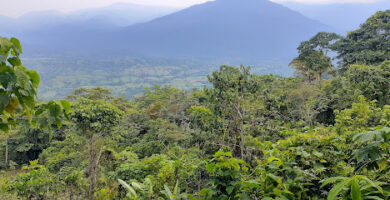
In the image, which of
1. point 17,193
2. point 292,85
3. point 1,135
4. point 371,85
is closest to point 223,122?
point 17,193

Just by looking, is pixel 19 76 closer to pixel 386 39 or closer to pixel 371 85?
pixel 371 85

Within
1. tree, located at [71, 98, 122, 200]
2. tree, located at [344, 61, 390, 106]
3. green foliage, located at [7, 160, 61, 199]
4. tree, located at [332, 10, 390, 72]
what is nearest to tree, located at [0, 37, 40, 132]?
green foliage, located at [7, 160, 61, 199]

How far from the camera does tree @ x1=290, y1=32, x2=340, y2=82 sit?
17.0m

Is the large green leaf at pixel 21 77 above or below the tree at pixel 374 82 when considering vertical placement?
above

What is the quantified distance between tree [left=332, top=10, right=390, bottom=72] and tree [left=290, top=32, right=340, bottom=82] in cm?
106

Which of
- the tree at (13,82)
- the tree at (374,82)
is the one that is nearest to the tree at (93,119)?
the tree at (13,82)

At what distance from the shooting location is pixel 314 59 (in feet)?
55.6

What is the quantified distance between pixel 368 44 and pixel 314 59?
3.16 meters

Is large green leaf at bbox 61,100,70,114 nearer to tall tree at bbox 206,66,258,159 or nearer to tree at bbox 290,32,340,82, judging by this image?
tall tree at bbox 206,66,258,159

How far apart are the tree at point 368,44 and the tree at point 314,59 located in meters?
1.06

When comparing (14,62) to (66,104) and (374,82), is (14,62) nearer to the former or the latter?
(66,104)

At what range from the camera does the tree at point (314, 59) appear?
17.0 m

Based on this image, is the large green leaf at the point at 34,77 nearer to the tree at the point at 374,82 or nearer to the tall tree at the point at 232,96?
the tall tree at the point at 232,96

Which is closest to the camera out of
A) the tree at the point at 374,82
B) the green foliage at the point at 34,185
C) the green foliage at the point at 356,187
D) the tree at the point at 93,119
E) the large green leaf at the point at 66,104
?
the green foliage at the point at 356,187
